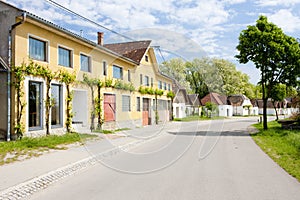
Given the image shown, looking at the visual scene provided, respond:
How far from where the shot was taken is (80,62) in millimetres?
16516

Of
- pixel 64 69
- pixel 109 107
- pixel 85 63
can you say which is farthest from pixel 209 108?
pixel 64 69

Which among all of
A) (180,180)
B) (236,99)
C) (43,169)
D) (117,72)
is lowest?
(180,180)

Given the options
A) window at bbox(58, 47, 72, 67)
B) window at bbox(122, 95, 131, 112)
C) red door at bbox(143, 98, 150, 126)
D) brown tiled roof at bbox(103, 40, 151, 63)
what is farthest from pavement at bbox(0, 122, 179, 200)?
brown tiled roof at bbox(103, 40, 151, 63)

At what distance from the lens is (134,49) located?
2694 centimetres

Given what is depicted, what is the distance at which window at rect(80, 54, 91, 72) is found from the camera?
54.7ft

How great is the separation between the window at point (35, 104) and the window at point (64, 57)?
2.08m

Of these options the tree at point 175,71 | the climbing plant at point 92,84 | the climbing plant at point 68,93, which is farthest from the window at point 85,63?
the tree at point 175,71

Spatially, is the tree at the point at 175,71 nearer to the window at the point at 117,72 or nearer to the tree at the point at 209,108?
the tree at the point at 209,108

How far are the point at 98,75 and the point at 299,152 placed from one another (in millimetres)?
12115

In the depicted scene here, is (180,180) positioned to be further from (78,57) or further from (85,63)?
(85,63)

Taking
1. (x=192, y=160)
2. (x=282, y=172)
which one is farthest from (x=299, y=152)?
(x=192, y=160)

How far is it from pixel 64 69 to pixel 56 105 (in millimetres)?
1898

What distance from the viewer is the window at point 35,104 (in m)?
12.6

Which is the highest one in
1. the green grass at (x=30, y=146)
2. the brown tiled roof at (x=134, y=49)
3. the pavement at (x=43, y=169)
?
the brown tiled roof at (x=134, y=49)
